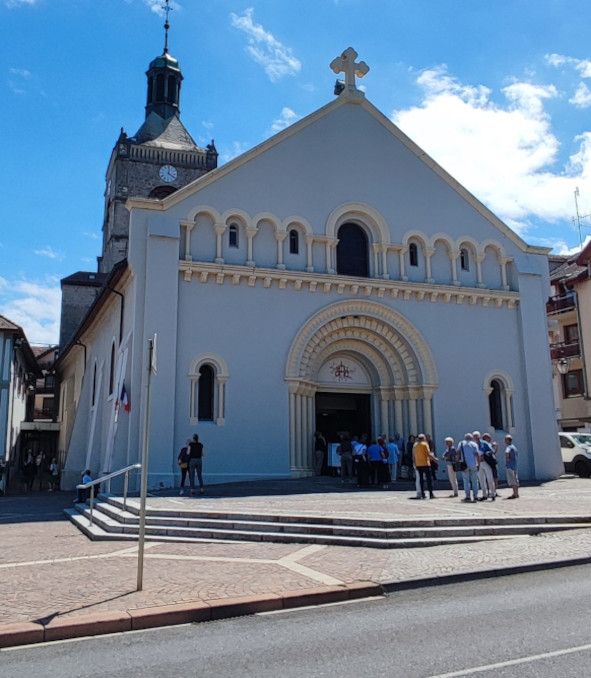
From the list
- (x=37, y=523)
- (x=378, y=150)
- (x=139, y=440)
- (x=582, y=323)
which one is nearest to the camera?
(x=37, y=523)

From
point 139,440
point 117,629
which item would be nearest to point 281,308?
point 139,440

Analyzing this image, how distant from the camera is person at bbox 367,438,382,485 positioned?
1930cm

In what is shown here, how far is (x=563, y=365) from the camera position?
3953 centimetres

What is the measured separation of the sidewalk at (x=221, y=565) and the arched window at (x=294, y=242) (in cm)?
1066

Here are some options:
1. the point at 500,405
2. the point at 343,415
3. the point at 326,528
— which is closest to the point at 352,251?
the point at 343,415

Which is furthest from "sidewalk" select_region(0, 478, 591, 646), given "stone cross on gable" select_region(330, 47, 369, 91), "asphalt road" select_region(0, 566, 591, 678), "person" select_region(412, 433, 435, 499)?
"stone cross on gable" select_region(330, 47, 369, 91)

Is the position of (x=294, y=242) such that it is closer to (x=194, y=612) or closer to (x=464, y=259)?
(x=464, y=259)

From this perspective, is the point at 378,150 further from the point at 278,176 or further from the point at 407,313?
the point at 407,313

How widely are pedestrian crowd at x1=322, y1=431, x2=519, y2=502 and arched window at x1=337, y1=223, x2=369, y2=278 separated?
5784 mm

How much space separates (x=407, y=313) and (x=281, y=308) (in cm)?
467

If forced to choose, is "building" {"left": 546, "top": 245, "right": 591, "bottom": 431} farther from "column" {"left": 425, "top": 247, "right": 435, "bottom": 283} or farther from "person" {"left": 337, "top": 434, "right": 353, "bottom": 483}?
"person" {"left": 337, "top": 434, "right": 353, "bottom": 483}

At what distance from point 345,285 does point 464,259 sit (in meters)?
5.48

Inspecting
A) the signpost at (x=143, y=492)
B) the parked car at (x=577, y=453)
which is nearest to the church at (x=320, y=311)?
the parked car at (x=577, y=453)

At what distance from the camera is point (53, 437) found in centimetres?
4628
